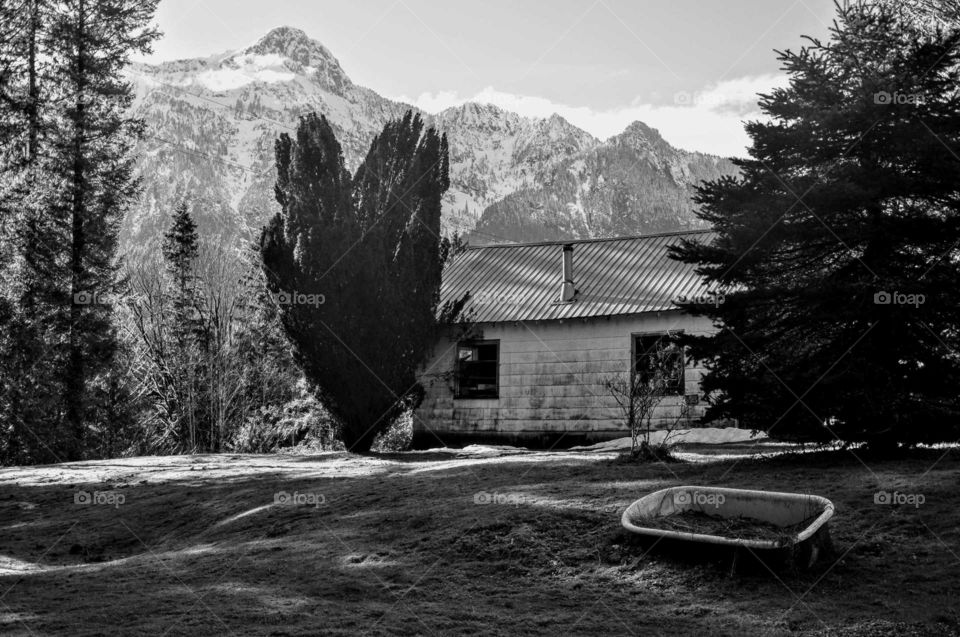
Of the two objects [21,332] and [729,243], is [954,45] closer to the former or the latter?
[729,243]

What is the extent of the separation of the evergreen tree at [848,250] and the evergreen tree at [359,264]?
659 cm

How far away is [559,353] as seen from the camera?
19109 millimetres

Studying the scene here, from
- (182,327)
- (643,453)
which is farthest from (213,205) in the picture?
(643,453)

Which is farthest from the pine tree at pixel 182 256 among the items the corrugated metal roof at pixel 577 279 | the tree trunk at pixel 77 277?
the corrugated metal roof at pixel 577 279

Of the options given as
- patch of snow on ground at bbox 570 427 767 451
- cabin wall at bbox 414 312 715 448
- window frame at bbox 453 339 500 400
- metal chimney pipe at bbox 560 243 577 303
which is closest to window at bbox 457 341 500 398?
window frame at bbox 453 339 500 400

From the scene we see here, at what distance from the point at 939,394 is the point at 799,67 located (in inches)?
155

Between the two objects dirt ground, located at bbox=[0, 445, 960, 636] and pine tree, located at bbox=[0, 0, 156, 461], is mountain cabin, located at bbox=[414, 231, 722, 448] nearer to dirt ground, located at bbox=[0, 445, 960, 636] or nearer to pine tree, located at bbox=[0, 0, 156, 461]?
dirt ground, located at bbox=[0, 445, 960, 636]

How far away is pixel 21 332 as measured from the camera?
21500 millimetres

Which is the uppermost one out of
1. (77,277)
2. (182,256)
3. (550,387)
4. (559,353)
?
(182,256)

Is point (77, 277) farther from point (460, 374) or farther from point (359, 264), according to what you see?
point (359, 264)

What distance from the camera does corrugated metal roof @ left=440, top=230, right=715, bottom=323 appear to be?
19.0 metres

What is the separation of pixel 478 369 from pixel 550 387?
1.81 metres

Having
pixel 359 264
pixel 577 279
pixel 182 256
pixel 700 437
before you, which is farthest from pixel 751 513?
pixel 182 256

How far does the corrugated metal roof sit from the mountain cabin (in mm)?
38
